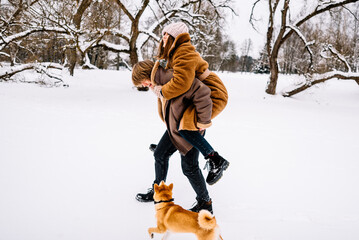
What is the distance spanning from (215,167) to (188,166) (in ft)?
0.86

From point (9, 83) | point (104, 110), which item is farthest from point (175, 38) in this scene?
point (9, 83)

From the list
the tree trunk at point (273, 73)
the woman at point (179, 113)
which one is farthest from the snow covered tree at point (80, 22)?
the woman at point (179, 113)

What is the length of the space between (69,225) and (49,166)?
4.05 ft

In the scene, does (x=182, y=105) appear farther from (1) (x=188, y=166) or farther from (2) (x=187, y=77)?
(1) (x=188, y=166)

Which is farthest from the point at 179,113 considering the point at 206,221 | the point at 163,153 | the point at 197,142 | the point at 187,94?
the point at 206,221

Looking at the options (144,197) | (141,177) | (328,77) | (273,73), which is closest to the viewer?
(144,197)

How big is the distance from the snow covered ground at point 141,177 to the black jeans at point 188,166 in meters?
0.42

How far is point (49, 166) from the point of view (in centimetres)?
275

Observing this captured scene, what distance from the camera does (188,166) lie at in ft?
5.92

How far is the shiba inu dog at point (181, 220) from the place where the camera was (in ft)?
4.46

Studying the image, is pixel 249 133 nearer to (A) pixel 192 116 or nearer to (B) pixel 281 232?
(B) pixel 281 232

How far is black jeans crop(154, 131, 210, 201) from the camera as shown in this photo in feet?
5.92

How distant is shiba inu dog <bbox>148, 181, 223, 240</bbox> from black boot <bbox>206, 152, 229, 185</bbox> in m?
0.31

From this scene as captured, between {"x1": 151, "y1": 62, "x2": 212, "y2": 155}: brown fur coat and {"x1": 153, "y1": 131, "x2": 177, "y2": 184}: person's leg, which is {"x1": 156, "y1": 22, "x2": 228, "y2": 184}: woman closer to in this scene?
{"x1": 151, "y1": 62, "x2": 212, "y2": 155}: brown fur coat
